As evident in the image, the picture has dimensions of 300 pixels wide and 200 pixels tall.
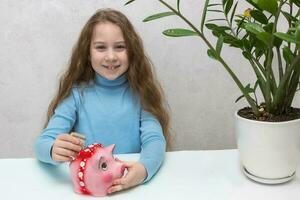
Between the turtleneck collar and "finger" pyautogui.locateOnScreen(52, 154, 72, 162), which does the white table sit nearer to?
"finger" pyautogui.locateOnScreen(52, 154, 72, 162)

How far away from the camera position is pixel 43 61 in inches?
47.3

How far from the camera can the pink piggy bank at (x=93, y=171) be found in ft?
2.27

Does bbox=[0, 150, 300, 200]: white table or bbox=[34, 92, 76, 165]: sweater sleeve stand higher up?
bbox=[34, 92, 76, 165]: sweater sleeve

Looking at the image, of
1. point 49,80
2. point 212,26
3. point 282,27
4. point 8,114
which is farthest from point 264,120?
Answer: point 8,114

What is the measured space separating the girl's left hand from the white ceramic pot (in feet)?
0.69

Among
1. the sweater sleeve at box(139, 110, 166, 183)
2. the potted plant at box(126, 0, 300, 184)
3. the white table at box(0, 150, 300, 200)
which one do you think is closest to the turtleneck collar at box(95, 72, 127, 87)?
the sweater sleeve at box(139, 110, 166, 183)

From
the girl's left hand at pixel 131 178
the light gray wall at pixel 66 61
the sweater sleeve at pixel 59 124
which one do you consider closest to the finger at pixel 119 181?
the girl's left hand at pixel 131 178

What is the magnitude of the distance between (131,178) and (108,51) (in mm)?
417

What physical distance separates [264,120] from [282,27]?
1.92 ft

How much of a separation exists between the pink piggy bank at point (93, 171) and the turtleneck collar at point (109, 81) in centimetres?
38

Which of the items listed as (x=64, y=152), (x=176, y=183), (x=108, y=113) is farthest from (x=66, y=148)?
(x=108, y=113)

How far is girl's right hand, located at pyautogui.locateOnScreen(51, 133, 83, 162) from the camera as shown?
0.73m

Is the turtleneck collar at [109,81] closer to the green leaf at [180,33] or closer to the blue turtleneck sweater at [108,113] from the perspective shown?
the blue turtleneck sweater at [108,113]

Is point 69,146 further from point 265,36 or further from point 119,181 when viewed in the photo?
point 265,36
